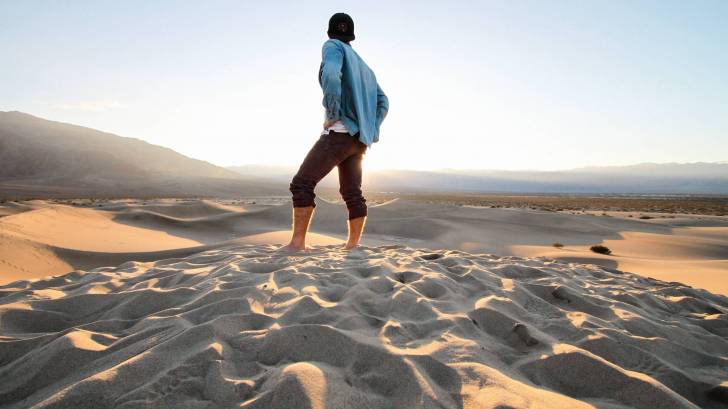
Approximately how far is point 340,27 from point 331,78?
786 mm

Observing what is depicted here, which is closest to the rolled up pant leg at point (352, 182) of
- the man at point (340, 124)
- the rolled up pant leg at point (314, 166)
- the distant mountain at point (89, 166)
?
the man at point (340, 124)

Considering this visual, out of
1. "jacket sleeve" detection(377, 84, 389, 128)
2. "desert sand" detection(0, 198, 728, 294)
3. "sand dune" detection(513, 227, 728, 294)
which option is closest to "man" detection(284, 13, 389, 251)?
"jacket sleeve" detection(377, 84, 389, 128)

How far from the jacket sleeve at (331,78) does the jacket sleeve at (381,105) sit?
0.79 metres

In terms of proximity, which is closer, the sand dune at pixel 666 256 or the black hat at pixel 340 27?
the black hat at pixel 340 27

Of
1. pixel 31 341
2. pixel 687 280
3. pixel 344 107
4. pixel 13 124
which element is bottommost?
pixel 687 280

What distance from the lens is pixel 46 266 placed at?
11.5 ft

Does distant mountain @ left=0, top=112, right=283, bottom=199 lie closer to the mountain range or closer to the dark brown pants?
the mountain range

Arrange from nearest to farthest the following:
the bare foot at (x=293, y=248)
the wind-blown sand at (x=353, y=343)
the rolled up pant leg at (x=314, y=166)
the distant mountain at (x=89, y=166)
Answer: the wind-blown sand at (x=353, y=343), the rolled up pant leg at (x=314, y=166), the bare foot at (x=293, y=248), the distant mountain at (x=89, y=166)

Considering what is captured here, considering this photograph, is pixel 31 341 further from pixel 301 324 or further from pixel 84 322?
pixel 301 324

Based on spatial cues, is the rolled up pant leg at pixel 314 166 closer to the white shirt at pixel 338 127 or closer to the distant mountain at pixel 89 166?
the white shirt at pixel 338 127

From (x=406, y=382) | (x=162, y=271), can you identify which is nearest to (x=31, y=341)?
(x=162, y=271)

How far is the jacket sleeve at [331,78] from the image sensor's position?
130 inches

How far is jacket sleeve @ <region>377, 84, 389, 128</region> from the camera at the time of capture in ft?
13.6

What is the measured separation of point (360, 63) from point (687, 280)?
387 cm
